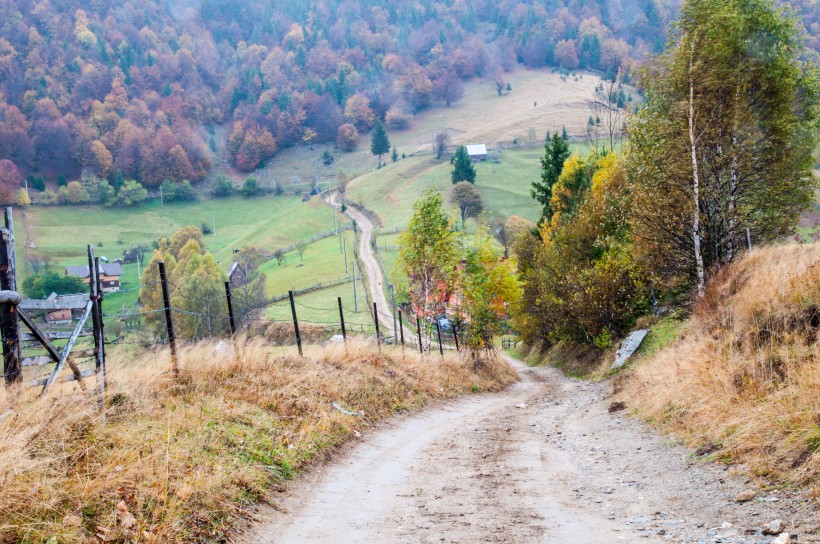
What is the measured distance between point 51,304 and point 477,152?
158m

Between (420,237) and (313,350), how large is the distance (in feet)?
48.4

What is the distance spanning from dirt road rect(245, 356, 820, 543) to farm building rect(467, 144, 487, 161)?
15128 cm

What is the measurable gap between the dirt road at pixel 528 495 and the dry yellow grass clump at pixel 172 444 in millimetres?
612

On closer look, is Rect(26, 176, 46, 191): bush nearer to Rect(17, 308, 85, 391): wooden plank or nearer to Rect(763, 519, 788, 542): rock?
Rect(17, 308, 85, 391): wooden plank

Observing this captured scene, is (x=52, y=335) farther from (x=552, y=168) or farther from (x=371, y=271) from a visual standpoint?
(x=371, y=271)

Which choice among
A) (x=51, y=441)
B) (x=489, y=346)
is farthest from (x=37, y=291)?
(x=51, y=441)

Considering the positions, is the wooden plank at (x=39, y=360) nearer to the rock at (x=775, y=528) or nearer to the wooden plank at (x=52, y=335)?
the wooden plank at (x=52, y=335)

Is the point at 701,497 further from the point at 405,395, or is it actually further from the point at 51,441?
the point at 405,395

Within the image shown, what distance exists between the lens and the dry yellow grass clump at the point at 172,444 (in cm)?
577

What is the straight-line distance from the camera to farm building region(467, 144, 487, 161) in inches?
6299

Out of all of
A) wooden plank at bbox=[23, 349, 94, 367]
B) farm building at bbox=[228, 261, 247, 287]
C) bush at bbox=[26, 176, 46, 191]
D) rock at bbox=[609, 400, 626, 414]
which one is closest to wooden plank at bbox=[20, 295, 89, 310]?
wooden plank at bbox=[23, 349, 94, 367]

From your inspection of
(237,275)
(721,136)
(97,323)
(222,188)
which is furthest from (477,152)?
(97,323)

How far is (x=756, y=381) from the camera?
29.2 feet

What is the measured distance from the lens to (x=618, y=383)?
17.0m
